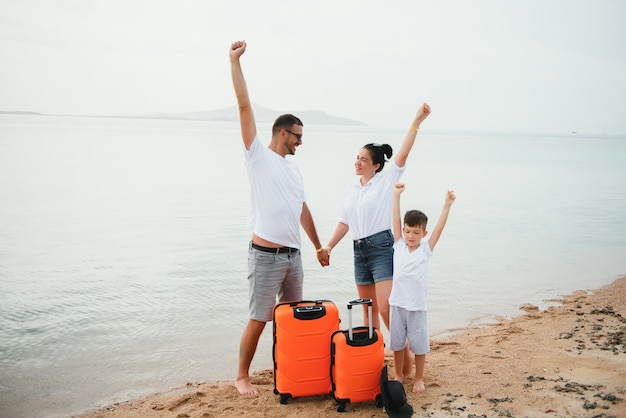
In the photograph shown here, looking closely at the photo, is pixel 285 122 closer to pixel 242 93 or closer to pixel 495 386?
pixel 242 93

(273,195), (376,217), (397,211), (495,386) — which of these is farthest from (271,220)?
(495,386)

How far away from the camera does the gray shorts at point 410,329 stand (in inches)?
165

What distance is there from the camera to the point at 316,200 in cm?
1727

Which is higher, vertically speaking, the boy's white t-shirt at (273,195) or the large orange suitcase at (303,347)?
the boy's white t-shirt at (273,195)

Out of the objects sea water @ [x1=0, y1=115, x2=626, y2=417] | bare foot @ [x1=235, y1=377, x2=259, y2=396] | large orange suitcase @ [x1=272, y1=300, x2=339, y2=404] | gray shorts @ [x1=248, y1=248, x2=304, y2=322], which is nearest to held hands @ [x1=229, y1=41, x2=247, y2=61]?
gray shorts @ [x1=248, y1=248, x2=304, y2=322]

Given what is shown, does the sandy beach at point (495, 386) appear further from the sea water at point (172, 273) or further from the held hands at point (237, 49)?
the held hands at point (237, 49)

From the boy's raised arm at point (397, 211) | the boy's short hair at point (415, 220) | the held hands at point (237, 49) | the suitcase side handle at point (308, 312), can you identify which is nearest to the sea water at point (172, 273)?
the suitcase side handle at point (308, 312)

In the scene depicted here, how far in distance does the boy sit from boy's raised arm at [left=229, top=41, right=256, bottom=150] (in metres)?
1.26

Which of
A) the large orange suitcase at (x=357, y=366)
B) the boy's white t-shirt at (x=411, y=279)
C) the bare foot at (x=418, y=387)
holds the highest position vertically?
the boy's white t-shirt at (x=411, y=279)

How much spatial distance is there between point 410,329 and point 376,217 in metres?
0.97

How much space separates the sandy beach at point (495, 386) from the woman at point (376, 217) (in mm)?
854

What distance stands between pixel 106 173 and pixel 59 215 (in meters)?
10.7

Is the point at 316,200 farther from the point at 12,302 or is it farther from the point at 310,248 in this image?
the point at 12,302

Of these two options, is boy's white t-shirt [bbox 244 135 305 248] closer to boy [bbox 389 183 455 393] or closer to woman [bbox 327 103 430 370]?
woman [bbox 327 103 430 370]
